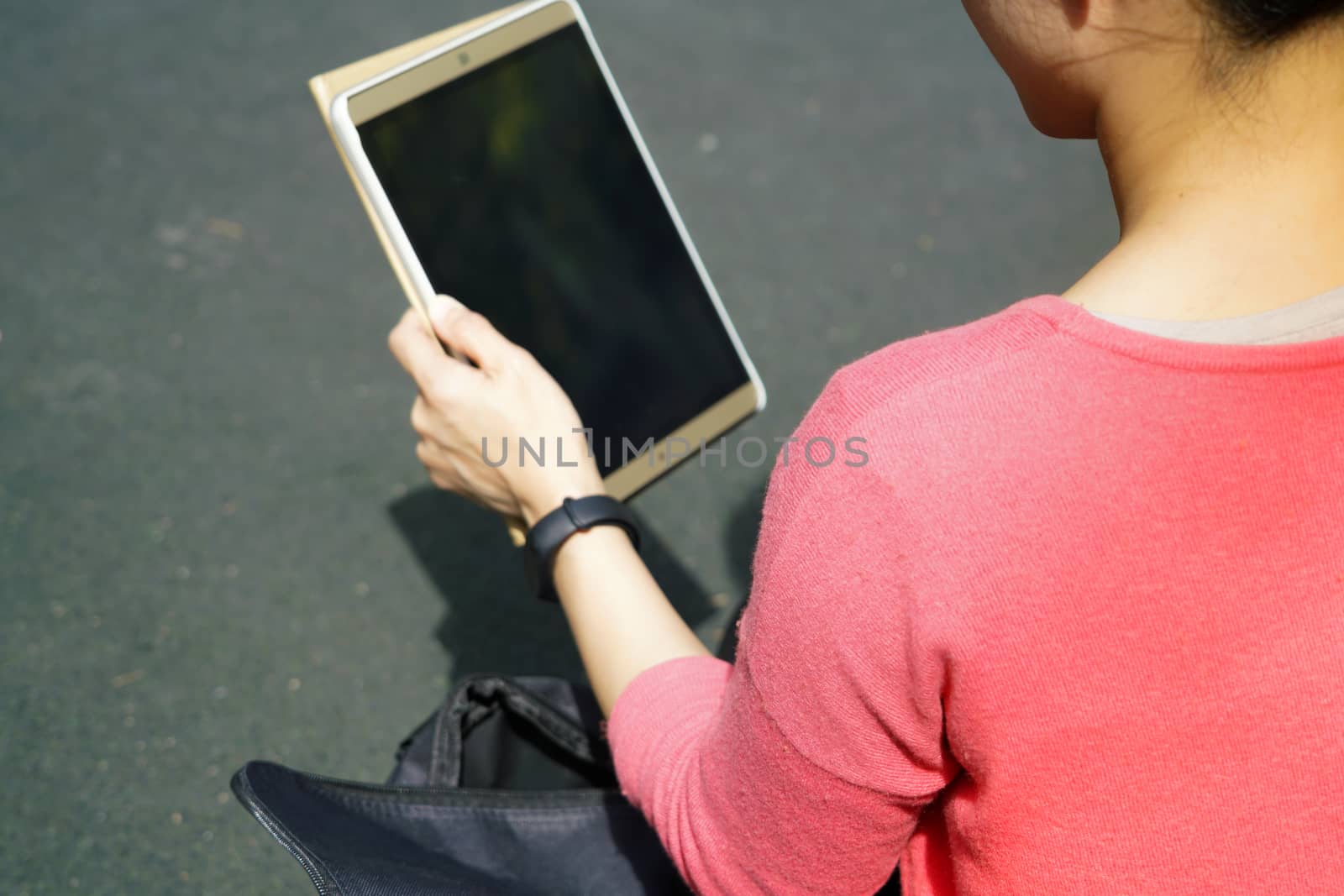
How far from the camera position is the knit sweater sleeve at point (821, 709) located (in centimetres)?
54

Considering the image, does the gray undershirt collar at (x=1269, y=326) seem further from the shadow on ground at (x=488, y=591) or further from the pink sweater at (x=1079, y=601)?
the shadow on ground at (x=488, y=591)

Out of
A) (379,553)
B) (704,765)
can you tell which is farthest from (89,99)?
(704,765)

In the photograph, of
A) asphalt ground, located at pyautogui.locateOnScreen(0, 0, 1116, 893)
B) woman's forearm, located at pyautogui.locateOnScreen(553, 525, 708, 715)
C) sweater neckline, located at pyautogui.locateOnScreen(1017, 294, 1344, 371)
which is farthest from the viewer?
asphalt ground, located at pyautogui.locateOnScreen(0, 0, 1116, 893)

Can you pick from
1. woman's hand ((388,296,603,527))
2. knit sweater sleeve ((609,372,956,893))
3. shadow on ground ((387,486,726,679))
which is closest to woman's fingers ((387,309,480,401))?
woman's hand ((388,296,603,527))

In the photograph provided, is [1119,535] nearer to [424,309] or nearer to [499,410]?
[499,410]

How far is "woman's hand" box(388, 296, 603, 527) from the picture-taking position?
88 cm

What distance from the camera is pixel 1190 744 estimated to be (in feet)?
1.79

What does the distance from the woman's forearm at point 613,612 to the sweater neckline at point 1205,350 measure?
415 mm

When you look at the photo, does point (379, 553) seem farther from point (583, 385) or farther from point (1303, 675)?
point (1303, 675)

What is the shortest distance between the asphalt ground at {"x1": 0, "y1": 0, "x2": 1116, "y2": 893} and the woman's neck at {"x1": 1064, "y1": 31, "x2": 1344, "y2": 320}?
114 centimetres

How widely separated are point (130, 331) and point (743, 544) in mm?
1180

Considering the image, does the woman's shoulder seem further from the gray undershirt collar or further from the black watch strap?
the black watch strap

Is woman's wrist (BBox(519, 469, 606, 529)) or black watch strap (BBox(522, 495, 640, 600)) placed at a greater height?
woman's wrist (BBox(519, 469, 606, 529))

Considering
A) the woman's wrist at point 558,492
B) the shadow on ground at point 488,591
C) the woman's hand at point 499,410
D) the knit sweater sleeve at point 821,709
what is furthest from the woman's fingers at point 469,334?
the shadow on ground at point 488,591
